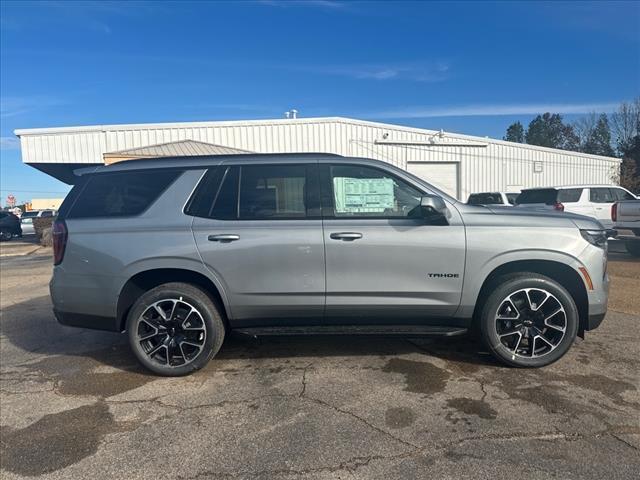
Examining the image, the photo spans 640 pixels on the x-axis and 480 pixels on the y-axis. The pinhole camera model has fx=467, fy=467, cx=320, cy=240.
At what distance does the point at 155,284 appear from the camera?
4.35m

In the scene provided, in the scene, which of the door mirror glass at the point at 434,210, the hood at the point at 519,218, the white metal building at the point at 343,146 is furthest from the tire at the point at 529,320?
the white metal building at the point at 343,146

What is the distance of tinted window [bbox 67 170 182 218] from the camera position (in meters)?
4.28

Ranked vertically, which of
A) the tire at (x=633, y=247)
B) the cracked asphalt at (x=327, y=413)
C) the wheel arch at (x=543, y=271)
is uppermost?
the wheel arch at (x=543, y=271)

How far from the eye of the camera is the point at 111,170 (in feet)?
14.5

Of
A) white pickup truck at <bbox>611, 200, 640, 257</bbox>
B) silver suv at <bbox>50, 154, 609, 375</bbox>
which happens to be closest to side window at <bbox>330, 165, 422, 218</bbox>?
silver suv at <bbox>50, 154, 609, 375</bbox>

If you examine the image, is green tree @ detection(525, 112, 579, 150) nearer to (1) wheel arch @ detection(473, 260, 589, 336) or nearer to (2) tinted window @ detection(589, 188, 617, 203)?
(2) tinted window @ detection(589, 188, 617, 203)

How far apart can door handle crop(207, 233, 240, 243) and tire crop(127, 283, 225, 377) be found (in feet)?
1.62

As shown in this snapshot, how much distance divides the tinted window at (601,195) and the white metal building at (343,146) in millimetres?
9735

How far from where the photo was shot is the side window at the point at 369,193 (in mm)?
4180

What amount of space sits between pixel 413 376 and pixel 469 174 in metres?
23.6

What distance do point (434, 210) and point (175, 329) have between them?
8.26 feet

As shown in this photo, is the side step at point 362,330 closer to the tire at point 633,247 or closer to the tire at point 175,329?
the tire at point 175,329

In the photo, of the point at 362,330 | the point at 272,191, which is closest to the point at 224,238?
the point at 272,191

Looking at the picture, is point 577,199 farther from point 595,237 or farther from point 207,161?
point 207,161
